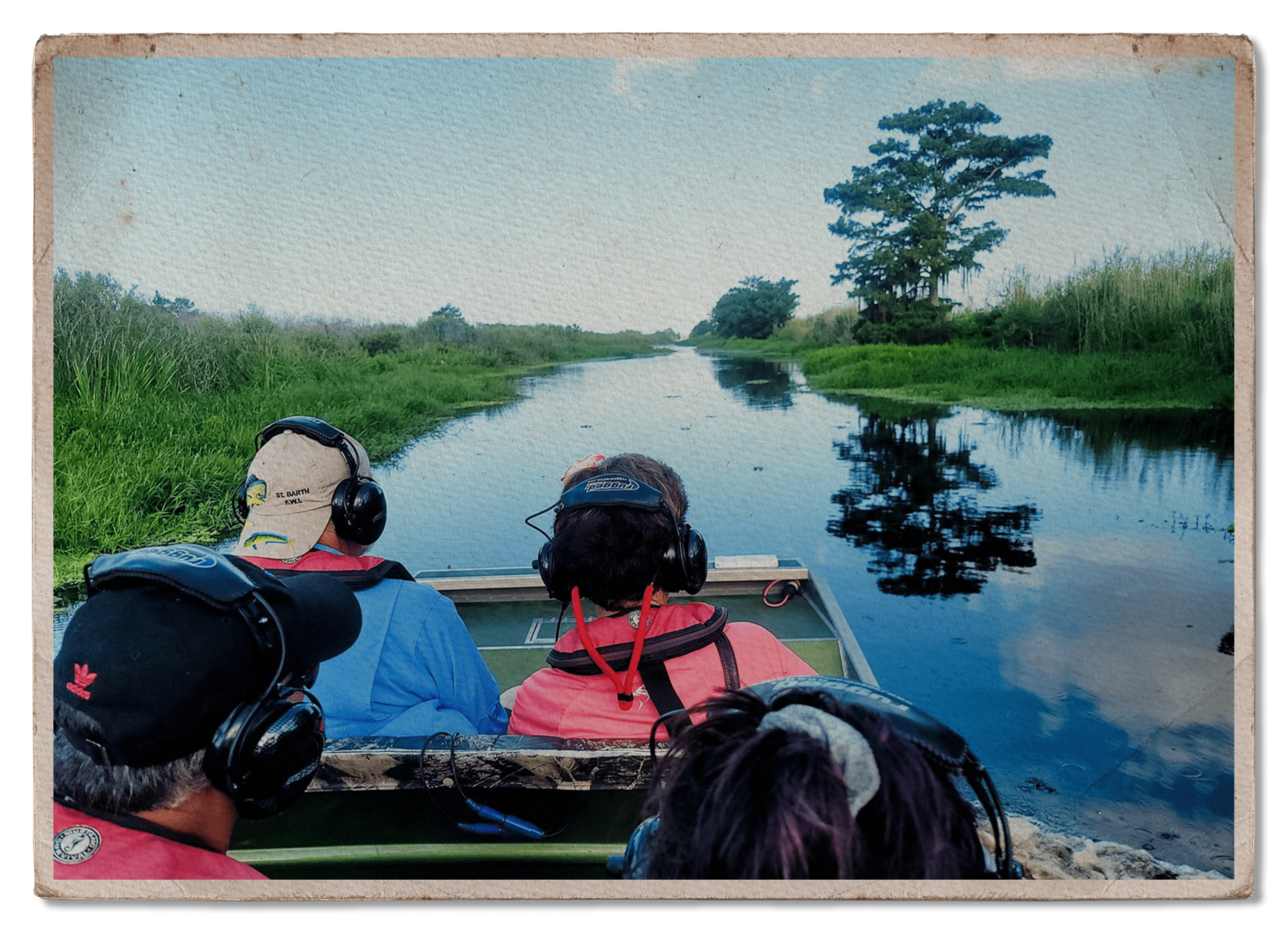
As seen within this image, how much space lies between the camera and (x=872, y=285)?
2.54 m

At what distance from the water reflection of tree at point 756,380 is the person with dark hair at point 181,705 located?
60.4 inches

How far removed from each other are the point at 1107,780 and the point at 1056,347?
133cm

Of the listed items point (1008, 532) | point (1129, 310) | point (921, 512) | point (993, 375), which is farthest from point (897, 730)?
point (921, 512)

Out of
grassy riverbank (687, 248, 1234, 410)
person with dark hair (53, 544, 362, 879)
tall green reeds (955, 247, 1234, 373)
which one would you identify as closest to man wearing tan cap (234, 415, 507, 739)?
person with dark hair (53, 544, 362, 879)

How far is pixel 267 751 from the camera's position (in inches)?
54.6

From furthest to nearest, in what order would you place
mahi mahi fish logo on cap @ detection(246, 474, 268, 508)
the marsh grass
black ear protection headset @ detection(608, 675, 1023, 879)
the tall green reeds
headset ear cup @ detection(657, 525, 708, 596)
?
the marsh grass < the tall green reeds < mahi mahi fish logo on cap @ detection(246, 474, 268, 508) < headset ear cup @ detection(657, 525, 708, 596) < black ear protection headset @ detection(608, 675, 1023, 879)

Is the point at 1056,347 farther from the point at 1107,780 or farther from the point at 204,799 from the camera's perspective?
the point at 204,799

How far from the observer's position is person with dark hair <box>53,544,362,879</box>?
129 centimetres

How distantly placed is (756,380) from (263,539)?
5.25 ft

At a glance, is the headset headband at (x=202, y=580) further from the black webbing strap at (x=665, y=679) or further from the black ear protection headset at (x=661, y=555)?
the black webbing strap at (x=665, y=679)

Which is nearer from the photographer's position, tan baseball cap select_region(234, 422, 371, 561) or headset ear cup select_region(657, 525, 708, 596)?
headset ear cup select_region(657, 525, 708, 596)

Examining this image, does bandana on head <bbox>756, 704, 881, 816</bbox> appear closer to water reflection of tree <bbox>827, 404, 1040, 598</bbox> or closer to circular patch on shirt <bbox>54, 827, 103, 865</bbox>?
circular patch on shirt <bbox>54, 827, 103, 865</bbox>

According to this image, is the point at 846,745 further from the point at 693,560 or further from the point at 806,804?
the point at 693,560

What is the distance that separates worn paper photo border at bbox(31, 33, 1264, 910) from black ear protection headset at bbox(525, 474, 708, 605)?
47.0 inches
